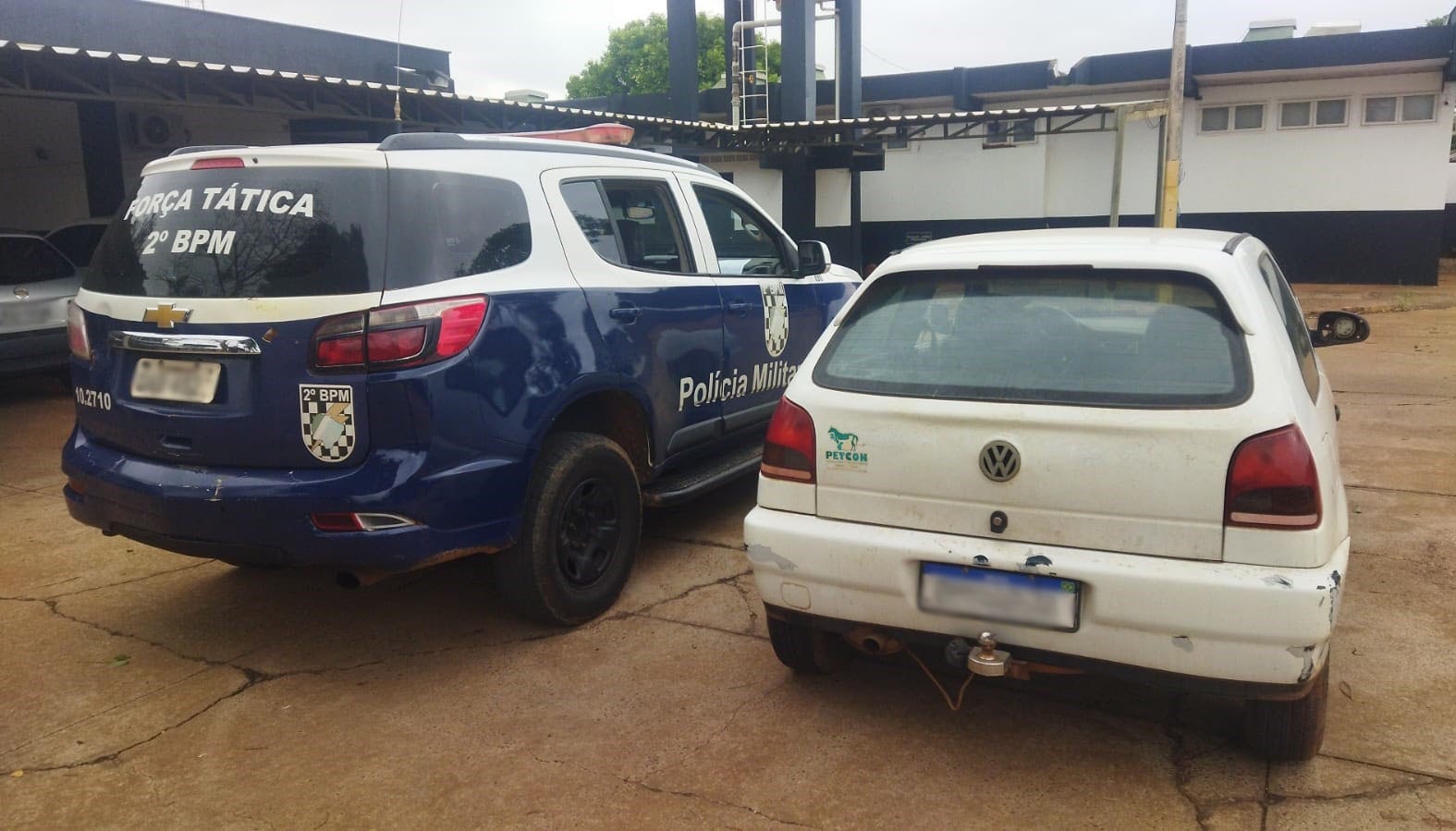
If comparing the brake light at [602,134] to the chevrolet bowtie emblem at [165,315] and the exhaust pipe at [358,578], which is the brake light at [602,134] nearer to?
the chevrolet bowtie emblem at [165,315]

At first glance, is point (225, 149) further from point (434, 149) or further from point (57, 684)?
point (57, 684)

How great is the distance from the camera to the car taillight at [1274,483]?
2.61 m

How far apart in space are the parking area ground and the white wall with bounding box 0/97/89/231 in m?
13.3

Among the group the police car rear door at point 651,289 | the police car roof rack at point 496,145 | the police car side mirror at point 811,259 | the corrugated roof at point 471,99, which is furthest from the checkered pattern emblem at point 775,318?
the corrugated roof at point 471,99

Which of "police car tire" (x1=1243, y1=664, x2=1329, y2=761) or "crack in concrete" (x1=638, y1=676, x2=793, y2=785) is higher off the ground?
"police car tire" (x1=1243, y1=664, x2=1329, y2=761)

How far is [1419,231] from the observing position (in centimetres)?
2028

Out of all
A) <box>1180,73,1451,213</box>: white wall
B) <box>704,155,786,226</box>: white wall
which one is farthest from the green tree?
<box>1180,73,1451,213</box>: white wall

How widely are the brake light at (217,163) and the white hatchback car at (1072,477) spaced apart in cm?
212

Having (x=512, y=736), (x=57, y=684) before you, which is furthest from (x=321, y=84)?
(x=512, y=736)

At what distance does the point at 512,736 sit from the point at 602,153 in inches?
102

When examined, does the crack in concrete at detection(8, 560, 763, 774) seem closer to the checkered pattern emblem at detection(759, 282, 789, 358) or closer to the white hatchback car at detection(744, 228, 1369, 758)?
the white hatchback car at detection(744, 228, 1369, 758)

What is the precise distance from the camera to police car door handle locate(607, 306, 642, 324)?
167 inches

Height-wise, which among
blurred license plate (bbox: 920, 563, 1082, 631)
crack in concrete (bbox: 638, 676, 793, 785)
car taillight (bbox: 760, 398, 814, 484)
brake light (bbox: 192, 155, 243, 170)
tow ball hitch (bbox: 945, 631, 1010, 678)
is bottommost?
crack in concrete (bbox: 638, 676, 793, 785)

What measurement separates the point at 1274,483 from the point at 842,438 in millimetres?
1157
